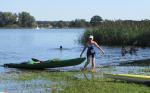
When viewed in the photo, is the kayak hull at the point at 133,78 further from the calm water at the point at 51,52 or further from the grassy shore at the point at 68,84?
the calm water at the point at 51,52

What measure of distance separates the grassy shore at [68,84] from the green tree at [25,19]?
147m

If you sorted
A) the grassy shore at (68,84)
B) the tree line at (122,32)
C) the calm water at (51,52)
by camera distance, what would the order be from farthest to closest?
the tree line at (122,32)
the calm water at (51,52)
the grassy shore at (68,84)

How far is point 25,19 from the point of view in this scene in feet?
552

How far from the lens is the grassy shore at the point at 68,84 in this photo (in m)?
17.0

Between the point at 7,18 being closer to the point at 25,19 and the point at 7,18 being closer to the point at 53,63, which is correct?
the point at 25,19

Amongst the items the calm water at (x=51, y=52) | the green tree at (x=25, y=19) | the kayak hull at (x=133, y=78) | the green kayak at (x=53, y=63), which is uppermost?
the kayak hull at (x=133, y=78)

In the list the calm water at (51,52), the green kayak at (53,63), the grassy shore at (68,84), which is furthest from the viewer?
the calm water at (51,52)

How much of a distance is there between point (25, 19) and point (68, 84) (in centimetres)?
15082

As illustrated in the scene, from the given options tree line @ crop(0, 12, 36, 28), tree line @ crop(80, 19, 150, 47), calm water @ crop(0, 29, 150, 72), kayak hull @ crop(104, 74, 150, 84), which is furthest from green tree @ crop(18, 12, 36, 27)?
kayak hull @ crop(104, 74, 150, 84)

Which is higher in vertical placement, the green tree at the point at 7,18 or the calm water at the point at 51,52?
the calm water at the point at 51,52

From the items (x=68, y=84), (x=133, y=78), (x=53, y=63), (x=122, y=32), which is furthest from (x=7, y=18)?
(x=133, y=78)

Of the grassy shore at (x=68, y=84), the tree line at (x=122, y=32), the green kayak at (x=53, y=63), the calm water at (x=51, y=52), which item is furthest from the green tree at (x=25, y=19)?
the grassy shore at (x=68, y=84)

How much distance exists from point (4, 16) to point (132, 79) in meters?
152

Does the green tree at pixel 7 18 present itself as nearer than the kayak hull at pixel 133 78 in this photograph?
No
